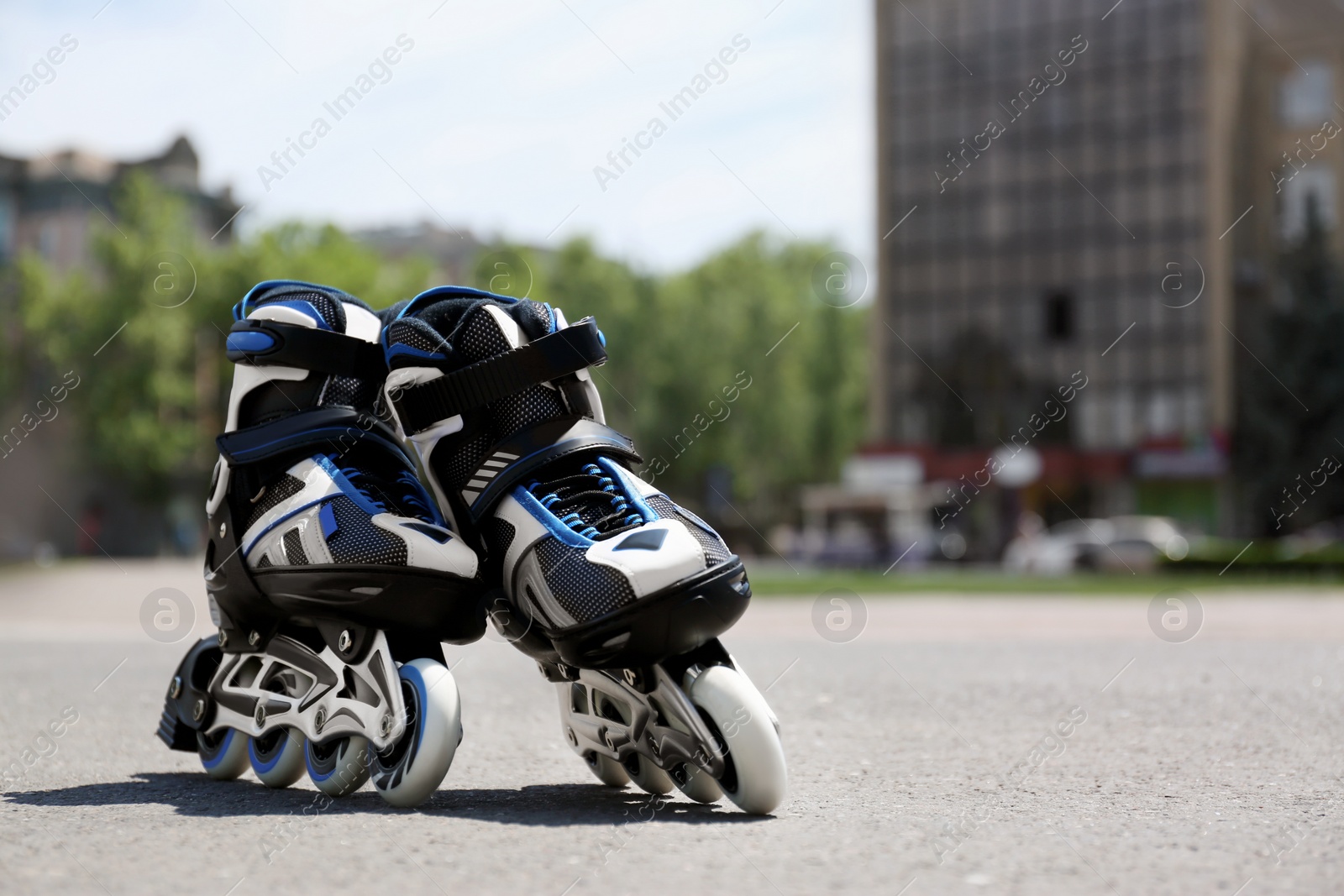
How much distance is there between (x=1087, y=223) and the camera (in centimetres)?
4981

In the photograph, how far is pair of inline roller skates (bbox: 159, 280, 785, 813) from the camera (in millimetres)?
3529

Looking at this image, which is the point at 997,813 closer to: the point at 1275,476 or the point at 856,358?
the point at 1275,476

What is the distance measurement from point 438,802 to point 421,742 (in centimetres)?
31

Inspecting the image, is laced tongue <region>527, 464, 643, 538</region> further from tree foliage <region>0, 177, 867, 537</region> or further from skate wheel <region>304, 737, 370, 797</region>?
tree foliage <region>0, 177, 867, 537</region>

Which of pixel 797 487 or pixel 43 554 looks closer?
pixel 43 554

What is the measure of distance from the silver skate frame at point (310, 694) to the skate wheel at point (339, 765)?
0.03 meters

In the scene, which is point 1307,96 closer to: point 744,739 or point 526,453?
point 526,453

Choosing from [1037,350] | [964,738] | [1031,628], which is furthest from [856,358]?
[964,738]

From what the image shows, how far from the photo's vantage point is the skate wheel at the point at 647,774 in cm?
383

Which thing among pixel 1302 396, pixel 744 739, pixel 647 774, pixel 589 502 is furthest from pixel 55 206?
pixel 744 739

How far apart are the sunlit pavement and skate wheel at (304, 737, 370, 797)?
0.24 ft

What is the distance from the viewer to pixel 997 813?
3627mm

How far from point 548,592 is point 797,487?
59.8 meters

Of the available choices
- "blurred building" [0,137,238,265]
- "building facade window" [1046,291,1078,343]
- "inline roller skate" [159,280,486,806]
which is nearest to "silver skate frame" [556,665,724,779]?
"inline roller skate" [159,280,486,806]
